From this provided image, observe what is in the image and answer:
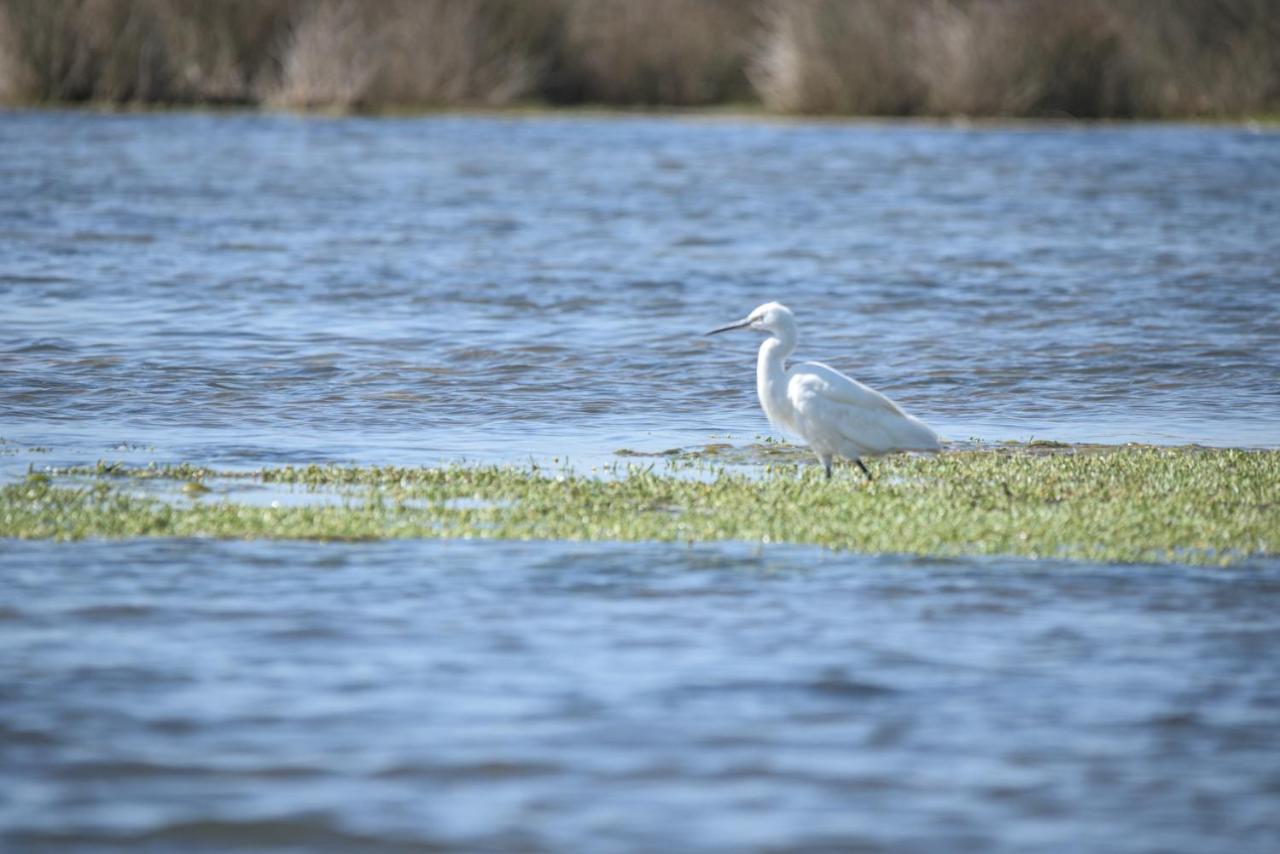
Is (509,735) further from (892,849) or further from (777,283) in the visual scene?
(777,283)

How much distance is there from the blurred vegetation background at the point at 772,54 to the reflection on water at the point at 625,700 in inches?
1130

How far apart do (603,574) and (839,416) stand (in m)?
2.22

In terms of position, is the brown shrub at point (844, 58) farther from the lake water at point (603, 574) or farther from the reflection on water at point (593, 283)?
the lake water at point (603, 574)

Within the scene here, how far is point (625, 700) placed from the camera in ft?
21.8

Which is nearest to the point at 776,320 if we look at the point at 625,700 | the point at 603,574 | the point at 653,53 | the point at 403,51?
the point at 603,574

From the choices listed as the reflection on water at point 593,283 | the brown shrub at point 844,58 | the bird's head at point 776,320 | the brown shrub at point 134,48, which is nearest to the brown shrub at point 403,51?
the brown shrub at point 134,48

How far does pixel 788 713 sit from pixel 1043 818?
42.6 inches

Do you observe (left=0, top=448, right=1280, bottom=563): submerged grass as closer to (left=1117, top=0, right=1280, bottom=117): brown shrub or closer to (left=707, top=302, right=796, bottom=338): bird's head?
(left=707, top=302, right=796, bottom=338): bird's head

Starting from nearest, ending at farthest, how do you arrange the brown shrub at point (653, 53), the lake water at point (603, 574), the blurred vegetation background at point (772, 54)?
the lake water at point (603, 574) → the blurred vegetation background at point (772, 54) → the brown shrub at point (653, 53)

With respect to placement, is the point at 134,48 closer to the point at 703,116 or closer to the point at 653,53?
the point at 653,53

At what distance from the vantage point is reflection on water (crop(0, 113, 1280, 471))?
13.0 m

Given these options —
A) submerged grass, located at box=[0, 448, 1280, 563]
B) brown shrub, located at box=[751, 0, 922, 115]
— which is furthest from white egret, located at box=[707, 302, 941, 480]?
brown shrub, located at box=[751, 0, 922, 115]

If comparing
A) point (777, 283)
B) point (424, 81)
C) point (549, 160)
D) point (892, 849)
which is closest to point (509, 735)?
→ point (892, 849)

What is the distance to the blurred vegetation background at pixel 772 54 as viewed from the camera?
36.1 m
